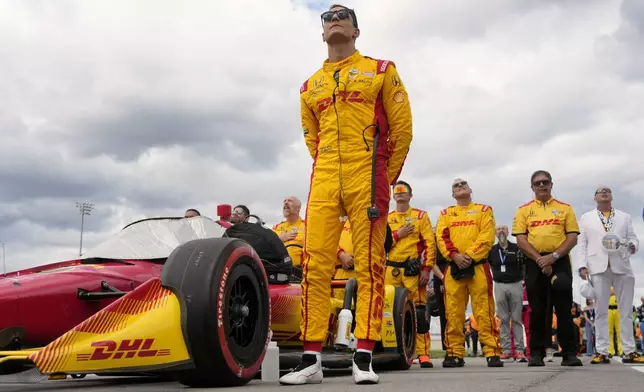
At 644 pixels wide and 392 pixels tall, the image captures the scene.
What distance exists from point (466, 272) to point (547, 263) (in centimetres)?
89

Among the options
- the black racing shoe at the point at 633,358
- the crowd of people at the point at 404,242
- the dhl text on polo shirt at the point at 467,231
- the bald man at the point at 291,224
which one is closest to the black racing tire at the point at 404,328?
the crowd of people at the point at 404,242

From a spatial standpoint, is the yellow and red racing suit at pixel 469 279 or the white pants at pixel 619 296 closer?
the yellow and red racing suit at pixel 469 279

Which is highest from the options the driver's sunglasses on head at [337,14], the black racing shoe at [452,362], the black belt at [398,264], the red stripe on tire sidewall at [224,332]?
the driver's sunglasses on head at [337,14]

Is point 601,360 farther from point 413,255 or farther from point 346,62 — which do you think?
point 346,62

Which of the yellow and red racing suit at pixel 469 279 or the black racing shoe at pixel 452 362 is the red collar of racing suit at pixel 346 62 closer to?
the yellow and red racing suit at pixel 469 279

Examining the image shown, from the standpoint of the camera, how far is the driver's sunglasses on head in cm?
502

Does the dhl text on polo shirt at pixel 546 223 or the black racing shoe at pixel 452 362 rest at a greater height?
the dhl text on polo shirt at pixel 546 223

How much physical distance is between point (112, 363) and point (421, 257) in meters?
6.04

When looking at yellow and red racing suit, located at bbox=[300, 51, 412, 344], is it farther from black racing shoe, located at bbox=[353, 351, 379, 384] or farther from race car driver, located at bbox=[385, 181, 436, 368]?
race car driver, located at bbox=[385, 181, 436, 368]

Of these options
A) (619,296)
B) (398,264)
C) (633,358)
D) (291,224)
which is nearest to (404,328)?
(398,264)

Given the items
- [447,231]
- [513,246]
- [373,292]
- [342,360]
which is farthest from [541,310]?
[513,246]

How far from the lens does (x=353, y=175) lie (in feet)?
15.5

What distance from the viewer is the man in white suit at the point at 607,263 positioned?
906cm

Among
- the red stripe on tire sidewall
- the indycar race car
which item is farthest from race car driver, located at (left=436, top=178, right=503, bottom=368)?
the red stripe on tire sidewall
